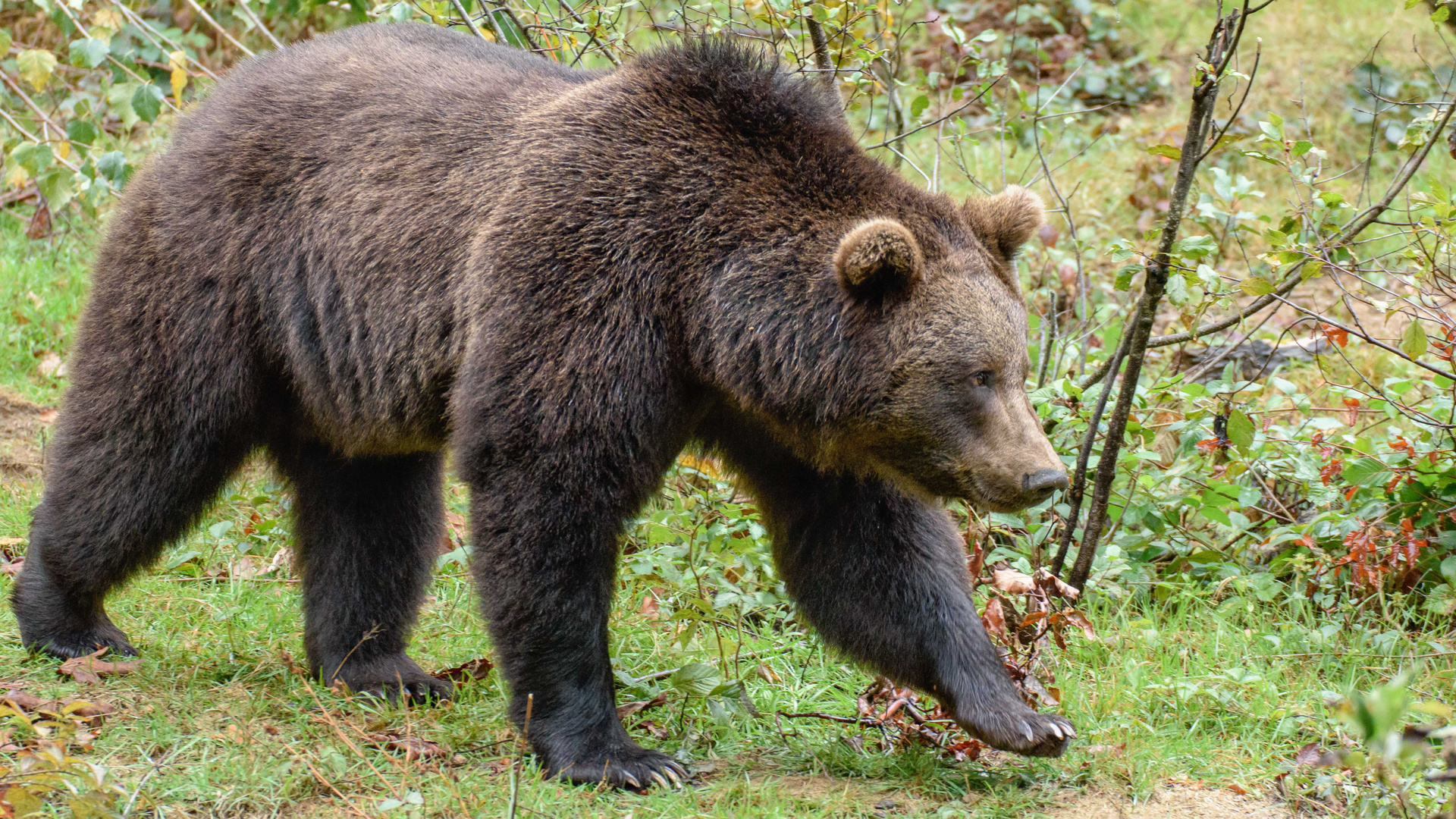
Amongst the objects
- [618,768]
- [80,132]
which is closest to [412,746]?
[618,768]

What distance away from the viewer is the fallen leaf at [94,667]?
16.0ft

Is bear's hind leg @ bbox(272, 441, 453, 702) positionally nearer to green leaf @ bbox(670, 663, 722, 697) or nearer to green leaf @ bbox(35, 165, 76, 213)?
green leaf @ bbox(670, 663, 722, 697)

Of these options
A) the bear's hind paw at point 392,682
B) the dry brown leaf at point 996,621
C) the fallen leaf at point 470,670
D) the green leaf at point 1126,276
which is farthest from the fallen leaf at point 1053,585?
the bear's hind paw at point 392,682

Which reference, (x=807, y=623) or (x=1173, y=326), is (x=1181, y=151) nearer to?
(x=807, y=623)

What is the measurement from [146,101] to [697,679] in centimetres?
416

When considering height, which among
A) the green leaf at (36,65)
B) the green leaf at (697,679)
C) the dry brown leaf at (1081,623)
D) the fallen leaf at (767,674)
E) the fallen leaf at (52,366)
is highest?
the green leaf at (36,65)

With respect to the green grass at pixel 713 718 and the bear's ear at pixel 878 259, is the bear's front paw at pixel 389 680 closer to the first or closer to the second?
the green grass at pixel 713 718

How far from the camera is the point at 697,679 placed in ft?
15.2

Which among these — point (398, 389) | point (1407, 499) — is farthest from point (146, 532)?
point (1407, 499)

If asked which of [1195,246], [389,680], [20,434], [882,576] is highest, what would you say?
[1195,246]

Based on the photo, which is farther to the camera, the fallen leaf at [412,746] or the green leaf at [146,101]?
the green leaf at [146,101]

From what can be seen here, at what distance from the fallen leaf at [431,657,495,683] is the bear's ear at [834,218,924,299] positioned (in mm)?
2153

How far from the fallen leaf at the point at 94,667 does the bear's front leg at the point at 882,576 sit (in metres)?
2.33

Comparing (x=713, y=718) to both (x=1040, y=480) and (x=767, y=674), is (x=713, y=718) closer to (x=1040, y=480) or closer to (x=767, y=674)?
(x=767, y=674)
